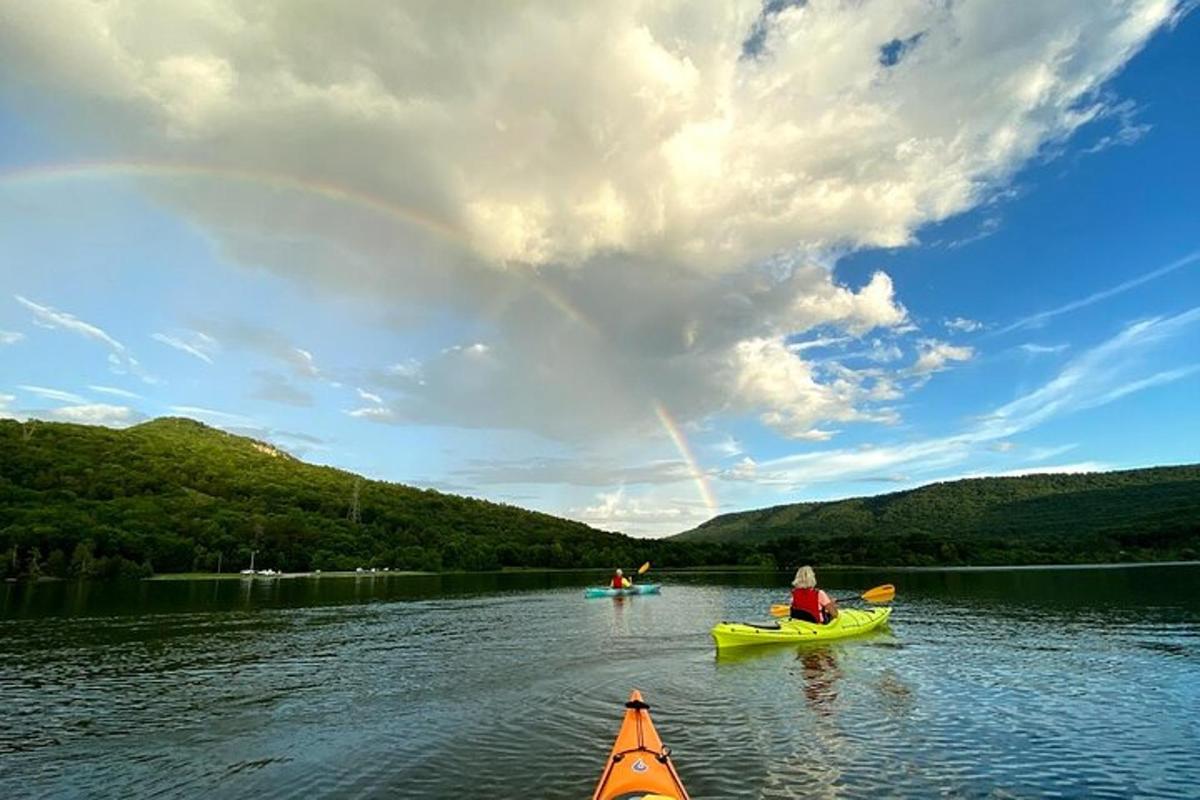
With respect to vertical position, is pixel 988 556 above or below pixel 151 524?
below

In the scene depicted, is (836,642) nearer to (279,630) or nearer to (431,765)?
(431,765)

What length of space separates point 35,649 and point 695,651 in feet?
130

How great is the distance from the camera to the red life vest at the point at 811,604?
4234cm

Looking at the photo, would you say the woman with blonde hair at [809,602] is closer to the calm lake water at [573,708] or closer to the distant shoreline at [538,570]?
the calm lake water at [573,708]

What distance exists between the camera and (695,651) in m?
40.1

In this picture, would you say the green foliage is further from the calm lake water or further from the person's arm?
the person's arm

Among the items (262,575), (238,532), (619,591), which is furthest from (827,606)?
(238,532)

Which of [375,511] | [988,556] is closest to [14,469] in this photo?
[375,511]

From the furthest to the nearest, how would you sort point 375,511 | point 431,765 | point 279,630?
point 375,511
point 279,630
point 431,765

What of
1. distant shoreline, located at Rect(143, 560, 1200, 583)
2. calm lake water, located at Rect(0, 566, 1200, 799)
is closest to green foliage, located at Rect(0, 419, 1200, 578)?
distant shoreline, located at Rect(143, 560, 1200, 583)

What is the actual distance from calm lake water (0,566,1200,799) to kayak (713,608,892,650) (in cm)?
100

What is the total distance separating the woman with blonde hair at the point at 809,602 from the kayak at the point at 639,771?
96.0 feet

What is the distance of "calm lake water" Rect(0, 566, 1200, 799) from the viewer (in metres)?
17.3

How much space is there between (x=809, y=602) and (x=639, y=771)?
1253 inches
